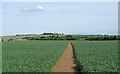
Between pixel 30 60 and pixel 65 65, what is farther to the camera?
pixel 30 60

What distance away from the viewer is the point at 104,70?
15445 millimetres

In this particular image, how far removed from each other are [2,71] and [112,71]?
8.44 m

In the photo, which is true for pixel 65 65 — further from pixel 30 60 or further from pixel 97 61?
pixel 30 60

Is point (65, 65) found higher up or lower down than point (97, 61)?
lower down

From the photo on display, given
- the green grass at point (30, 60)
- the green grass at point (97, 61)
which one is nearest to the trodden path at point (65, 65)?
the green grass at point (30, 60)

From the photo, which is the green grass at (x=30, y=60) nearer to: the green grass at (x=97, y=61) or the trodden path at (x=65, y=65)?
the trodden path at (x=65, y=65)

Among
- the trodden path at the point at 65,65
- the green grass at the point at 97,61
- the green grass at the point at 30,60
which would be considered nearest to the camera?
the green grass at the point at 97,61

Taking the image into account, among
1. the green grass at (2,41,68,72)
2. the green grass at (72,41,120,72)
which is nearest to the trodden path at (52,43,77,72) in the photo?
the green grass at (2,41,68,72)

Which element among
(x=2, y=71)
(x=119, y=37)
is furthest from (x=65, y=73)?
(x=119, y=37)

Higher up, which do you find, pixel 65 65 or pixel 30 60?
pixel 30 60

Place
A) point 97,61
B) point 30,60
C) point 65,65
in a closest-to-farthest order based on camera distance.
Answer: point 97,61, point 65,65, point 30,60

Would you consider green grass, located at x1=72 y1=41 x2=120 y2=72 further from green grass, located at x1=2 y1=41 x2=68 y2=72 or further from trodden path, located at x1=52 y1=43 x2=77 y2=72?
green grass, located at x1=2 y1=41 x2=68 y2=72

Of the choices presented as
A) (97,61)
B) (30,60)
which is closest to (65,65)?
(97,61)

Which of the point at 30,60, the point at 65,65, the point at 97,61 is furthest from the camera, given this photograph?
the point at 30,60
